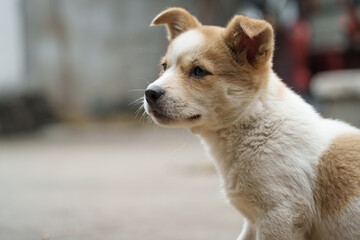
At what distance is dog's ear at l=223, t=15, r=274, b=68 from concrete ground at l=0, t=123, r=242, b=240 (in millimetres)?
1544

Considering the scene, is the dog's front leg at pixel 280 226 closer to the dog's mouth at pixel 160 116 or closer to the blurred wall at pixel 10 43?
the dog's mouth at pixel 160 116

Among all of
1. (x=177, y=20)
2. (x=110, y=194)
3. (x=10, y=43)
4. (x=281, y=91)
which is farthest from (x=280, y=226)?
(x=10, y=43)

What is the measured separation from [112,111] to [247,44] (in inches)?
Result: 486

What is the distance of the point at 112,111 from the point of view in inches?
606

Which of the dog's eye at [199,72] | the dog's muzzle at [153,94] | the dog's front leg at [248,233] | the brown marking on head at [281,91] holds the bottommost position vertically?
the dog's front leg at [248,233]

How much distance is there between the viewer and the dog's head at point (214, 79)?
3156 millimetres

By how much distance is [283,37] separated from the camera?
28.3ft

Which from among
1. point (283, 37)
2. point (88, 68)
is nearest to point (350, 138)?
point (283, 37)

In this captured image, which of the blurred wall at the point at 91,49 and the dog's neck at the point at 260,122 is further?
Result: the blurred wall at the point at 91,49

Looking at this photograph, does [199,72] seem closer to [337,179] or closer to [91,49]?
[337,179]

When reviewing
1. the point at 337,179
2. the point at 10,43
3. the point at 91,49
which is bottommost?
the point at 91,49

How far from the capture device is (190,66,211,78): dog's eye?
3.26m

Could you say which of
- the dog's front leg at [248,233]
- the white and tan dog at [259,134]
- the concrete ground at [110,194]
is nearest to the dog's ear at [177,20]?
the white and tan dog at [259,134]

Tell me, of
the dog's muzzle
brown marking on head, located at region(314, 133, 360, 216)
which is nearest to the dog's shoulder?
brown marking on head, located at region(314, 133, 360, 216)
